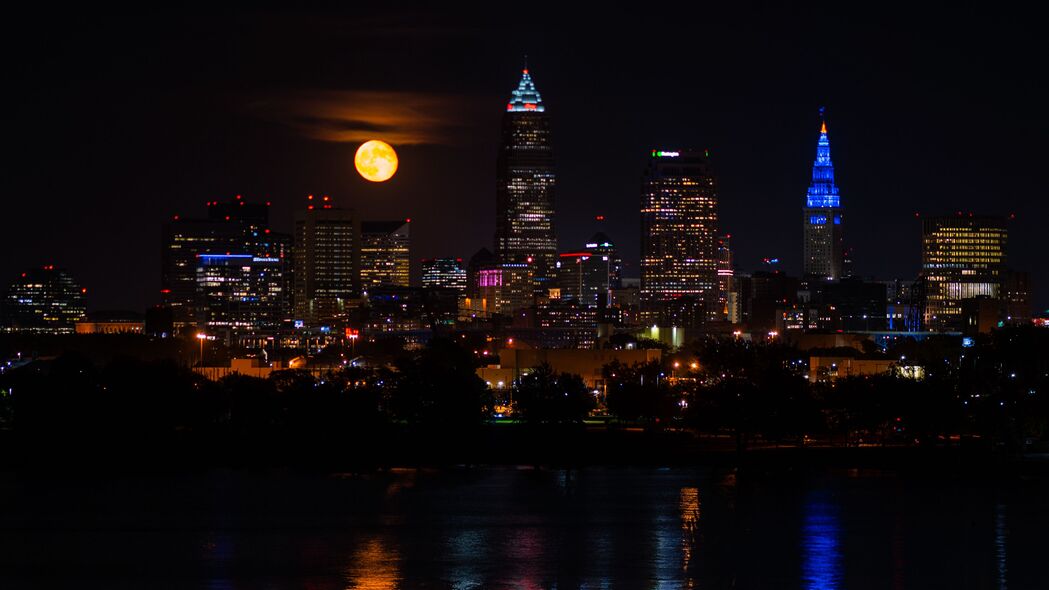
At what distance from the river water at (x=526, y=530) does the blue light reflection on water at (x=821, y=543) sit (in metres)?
0.10

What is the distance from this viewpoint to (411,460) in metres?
76.6

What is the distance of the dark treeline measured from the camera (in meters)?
77.8

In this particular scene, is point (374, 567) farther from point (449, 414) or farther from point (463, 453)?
point (449, 414)

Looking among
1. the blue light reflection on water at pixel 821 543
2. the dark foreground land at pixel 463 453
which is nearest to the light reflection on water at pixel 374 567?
the blue light reflection on water at pixel 821 543

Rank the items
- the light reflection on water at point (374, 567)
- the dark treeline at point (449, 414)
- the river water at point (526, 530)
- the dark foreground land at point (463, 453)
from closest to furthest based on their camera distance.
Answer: the light reflection on water at point (374, 567), the river water at point (526, 530), the dark foreground land at point (463, 453), the dark treeline at point (449, 414)

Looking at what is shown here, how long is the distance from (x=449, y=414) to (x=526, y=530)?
27.5 meters

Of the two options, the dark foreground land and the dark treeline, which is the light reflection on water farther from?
the dark treeline

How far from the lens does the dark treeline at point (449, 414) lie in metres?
77.8

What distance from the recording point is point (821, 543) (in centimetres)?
5212

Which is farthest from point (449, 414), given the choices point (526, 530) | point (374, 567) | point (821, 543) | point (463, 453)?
point (374, 567)

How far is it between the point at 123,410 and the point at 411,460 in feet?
46.0

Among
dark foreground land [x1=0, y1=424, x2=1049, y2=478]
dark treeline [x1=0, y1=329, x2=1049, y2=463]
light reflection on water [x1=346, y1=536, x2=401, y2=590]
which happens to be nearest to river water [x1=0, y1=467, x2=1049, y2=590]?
light reflection on water [x1=346, y1=536, x2=401, y2=590]

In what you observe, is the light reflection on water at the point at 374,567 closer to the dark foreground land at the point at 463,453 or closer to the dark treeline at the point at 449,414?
the dark foreground land at the point at 463,453

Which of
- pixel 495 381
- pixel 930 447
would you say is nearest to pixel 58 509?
pixel 930 447
